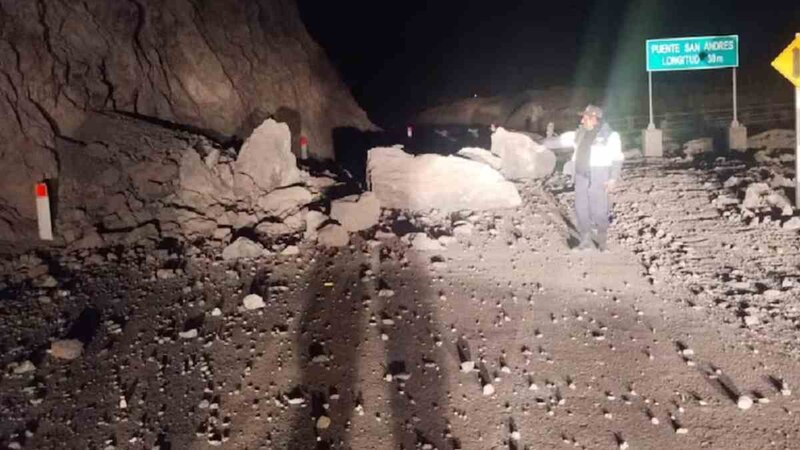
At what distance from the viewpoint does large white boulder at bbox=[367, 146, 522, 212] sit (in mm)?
13375

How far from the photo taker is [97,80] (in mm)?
14414

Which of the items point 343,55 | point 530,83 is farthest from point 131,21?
point 343,55

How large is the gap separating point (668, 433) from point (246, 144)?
808 cm

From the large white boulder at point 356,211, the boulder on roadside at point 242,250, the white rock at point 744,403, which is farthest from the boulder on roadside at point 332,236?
the white rock at point 744,403

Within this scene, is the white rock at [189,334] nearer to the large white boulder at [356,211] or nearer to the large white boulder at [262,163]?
the large white boulder at [356,211]

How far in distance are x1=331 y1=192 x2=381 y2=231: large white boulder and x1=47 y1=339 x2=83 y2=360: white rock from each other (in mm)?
4297

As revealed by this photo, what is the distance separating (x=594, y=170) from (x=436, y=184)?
2.84m

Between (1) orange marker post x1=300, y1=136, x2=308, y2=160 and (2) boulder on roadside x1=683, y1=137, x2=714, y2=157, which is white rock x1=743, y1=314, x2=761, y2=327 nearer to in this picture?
(1) orange marker post x1=300, y1=136, x2=308, y2=160

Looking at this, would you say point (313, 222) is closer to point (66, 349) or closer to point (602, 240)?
point (602, 240)

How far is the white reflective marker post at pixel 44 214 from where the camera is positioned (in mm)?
11898

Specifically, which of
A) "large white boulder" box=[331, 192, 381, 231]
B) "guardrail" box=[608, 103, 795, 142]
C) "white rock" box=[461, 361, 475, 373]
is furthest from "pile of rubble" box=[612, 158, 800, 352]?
"guardrail" box=[608, 103, 795, 142]

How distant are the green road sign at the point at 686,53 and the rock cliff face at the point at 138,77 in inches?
302

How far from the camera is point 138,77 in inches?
596

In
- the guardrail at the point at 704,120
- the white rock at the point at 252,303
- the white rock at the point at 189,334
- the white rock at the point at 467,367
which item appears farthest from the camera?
the guardrail at the point at 704,120
